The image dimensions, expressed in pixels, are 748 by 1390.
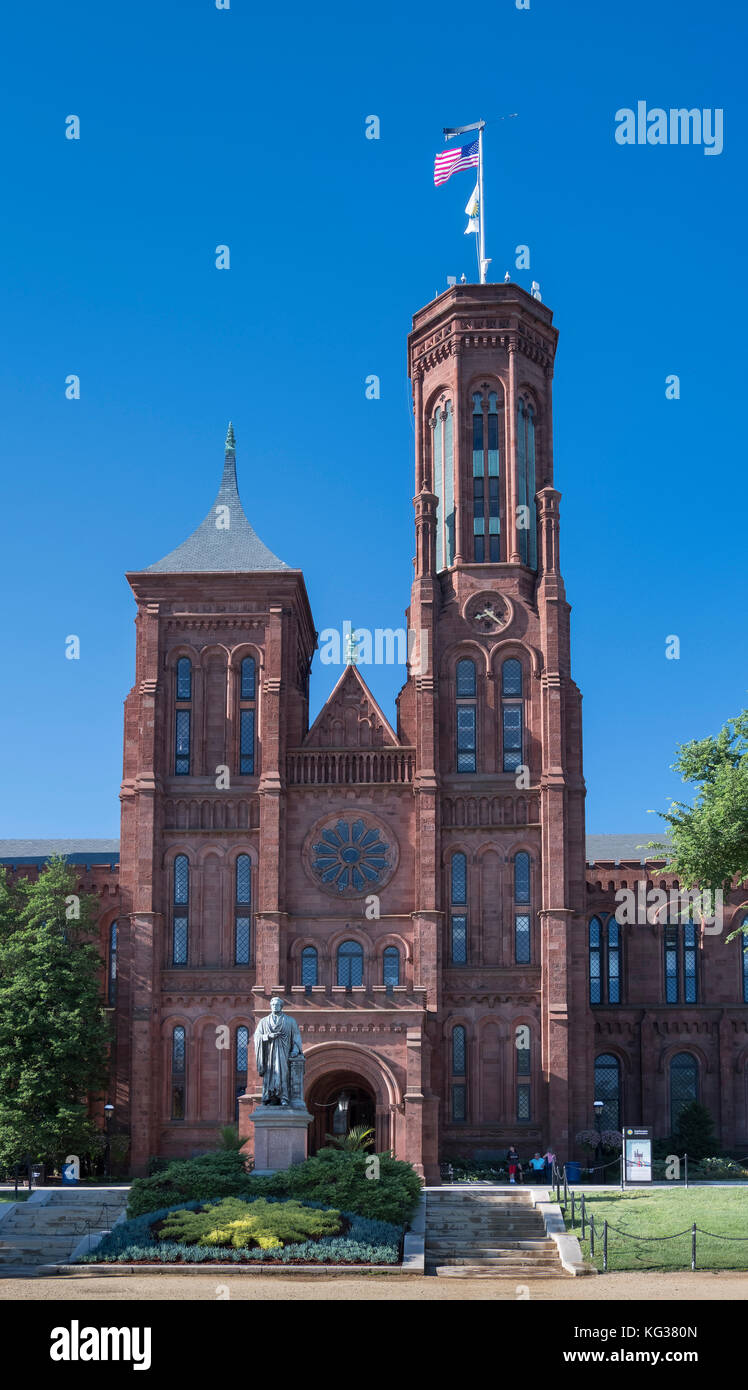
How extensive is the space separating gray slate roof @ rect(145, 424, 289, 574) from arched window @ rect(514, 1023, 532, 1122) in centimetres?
2024

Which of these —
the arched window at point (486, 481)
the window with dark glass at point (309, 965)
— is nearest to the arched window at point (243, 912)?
the window with dark glass at point (309, 965)

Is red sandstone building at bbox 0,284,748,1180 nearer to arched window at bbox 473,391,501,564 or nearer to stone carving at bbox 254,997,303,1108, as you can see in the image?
arched window at bbox 473,391,501,564

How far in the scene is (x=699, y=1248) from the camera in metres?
36.2

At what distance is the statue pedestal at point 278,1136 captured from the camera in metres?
40.8

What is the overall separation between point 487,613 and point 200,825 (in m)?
13.9

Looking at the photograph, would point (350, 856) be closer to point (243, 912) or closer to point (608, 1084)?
point (243, 912)

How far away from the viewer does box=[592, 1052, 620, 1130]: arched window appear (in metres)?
64.1

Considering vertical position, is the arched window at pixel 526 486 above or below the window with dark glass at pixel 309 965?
above

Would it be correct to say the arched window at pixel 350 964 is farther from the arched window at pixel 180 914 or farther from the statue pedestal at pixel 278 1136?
the statue pedestal at pixel 278 1136

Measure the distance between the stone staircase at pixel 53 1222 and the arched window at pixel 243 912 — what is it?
40.4ft
